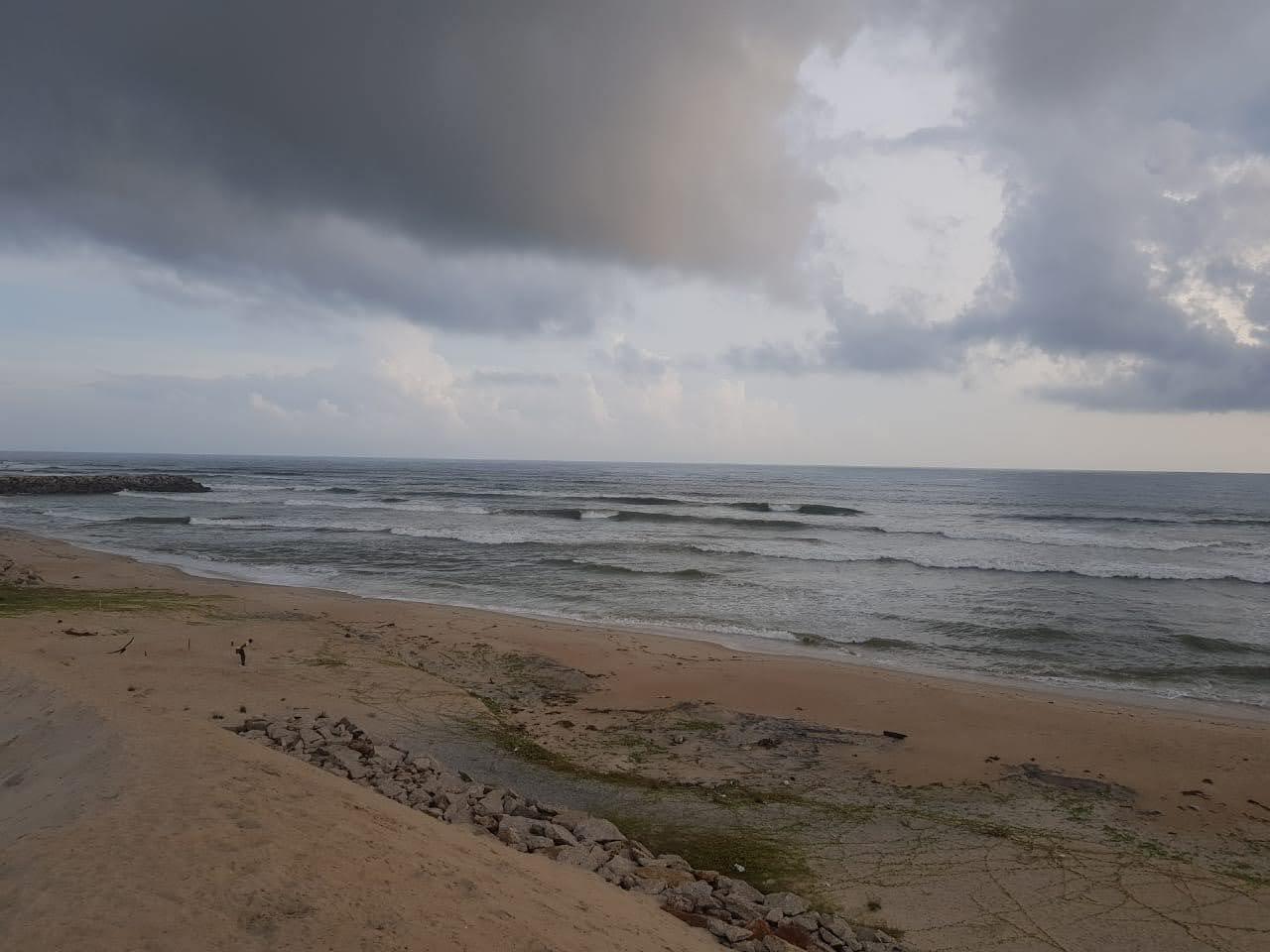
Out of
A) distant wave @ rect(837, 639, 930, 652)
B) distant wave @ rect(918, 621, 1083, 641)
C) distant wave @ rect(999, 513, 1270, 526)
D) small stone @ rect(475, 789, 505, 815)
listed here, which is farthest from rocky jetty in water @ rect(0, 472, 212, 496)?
distant wave @ rect(999, 513, 1270, 526)

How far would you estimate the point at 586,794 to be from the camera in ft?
24.6

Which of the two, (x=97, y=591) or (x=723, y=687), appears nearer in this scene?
(x=723, y=687)

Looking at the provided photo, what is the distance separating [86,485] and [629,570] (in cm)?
5809

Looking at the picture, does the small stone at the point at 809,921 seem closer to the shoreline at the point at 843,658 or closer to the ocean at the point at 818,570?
the shoreline at the point at 843,658

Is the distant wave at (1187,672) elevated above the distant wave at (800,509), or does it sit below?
below

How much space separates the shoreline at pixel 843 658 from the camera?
1197 centimetres

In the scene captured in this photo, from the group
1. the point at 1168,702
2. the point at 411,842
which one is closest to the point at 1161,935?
the point at 411,842

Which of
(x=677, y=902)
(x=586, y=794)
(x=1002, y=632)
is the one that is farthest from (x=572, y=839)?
(x=1002, y=632)

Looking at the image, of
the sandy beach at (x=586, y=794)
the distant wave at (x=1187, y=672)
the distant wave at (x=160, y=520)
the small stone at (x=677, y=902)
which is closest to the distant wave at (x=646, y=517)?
the distant wave at (x=160, y=520)

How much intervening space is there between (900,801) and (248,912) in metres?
6.46

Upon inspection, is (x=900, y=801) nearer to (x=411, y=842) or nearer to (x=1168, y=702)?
(x=411, y=842)

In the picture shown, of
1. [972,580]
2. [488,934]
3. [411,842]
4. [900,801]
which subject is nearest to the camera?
[488,934]

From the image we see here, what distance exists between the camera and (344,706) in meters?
9.59

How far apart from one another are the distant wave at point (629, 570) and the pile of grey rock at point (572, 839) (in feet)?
52.2
